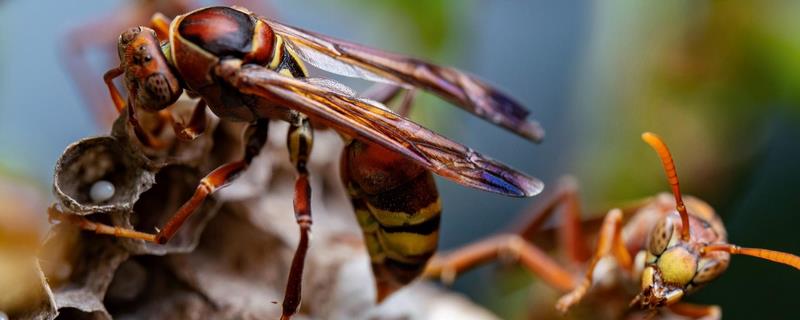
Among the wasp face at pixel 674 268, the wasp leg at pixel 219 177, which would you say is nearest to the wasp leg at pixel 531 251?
the wasp face at pixel 674 268

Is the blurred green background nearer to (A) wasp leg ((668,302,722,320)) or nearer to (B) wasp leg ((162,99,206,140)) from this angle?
(A) wasp leg ((668,302,722,320))

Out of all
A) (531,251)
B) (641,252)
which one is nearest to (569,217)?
(531,251)

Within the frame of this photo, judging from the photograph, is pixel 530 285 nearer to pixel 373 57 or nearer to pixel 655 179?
pixel 655 179

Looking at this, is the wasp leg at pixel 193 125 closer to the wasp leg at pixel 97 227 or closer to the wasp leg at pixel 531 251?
the wasp leg at pixel 97 227

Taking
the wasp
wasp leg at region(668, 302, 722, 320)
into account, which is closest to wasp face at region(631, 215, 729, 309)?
the wasp

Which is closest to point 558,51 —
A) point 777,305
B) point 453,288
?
point 453,288

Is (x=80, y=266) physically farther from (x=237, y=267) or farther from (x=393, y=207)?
(x=393, y=207)
